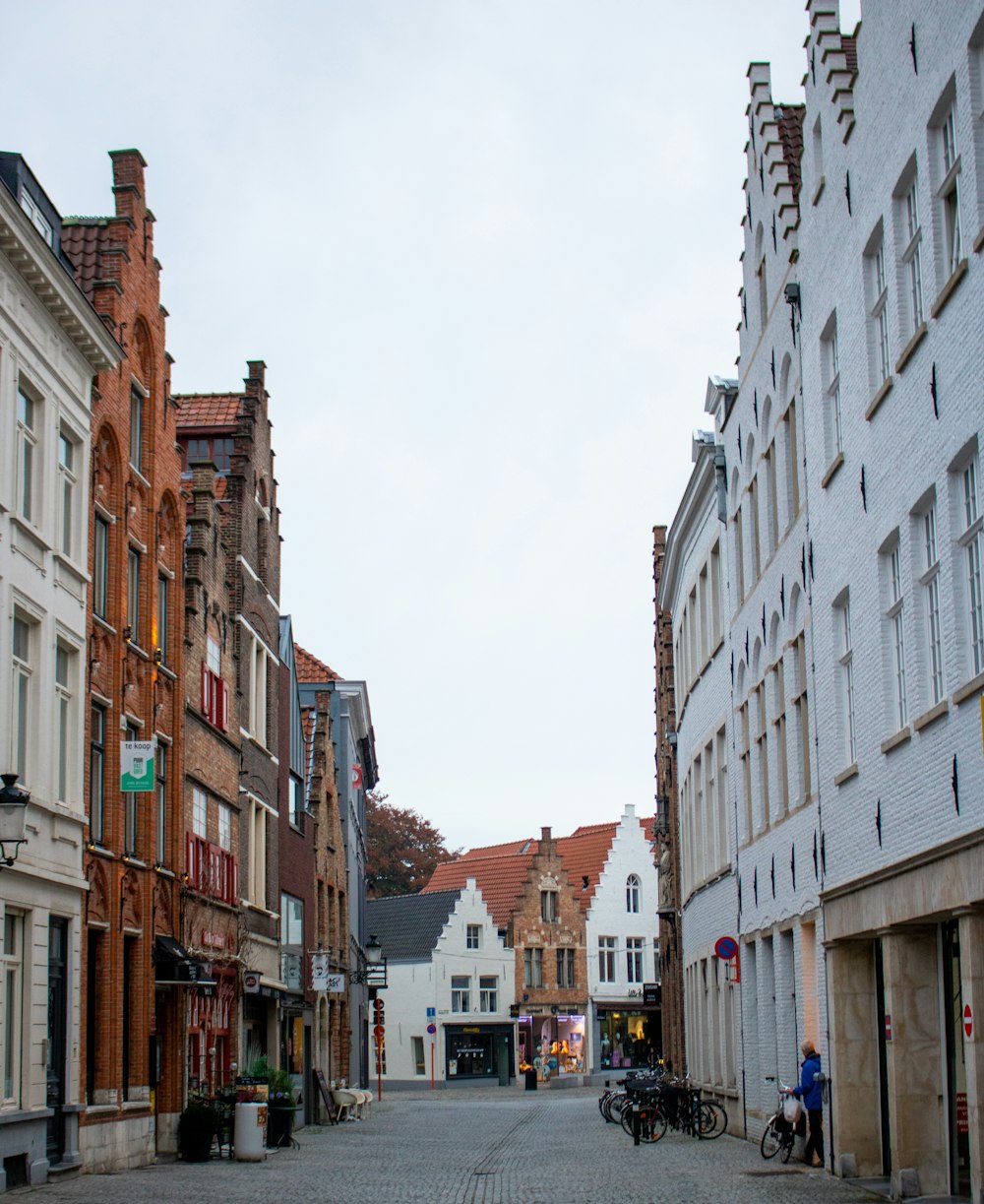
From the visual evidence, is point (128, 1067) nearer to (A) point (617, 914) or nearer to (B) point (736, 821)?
(B) point (736, 821)

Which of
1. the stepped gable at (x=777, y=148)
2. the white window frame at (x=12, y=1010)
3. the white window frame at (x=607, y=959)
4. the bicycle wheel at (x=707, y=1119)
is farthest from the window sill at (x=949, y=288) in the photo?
the white window frame at (x=607, y=959)

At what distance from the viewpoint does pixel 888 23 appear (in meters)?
16.0

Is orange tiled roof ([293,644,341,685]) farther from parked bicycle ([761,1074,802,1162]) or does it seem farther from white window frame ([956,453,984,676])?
white window frame ([956,453,984,676])

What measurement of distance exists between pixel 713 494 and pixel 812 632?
10.4 meters

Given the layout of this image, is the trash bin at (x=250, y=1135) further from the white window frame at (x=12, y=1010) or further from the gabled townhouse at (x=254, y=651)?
the white window frame at (x=12, y=1010)

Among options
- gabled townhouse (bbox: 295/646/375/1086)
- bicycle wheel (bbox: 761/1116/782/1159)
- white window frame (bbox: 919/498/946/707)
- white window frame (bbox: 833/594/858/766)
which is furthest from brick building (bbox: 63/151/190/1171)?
gabled townhouse (bbox: 295/646/375/1086)

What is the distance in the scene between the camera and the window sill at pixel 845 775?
722 inches

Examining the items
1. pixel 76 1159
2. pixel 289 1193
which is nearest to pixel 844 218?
pixel 289 1193

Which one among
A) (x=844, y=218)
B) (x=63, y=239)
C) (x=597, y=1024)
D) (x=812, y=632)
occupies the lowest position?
(x=597, y=1024)

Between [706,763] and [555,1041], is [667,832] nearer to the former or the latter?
[706,763]

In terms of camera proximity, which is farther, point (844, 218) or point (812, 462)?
point (812, 462)

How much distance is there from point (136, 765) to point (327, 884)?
23.7 m

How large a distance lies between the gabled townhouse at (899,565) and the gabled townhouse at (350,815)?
28258 millimetres

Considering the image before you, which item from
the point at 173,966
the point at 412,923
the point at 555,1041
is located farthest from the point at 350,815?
the point at 173,966
